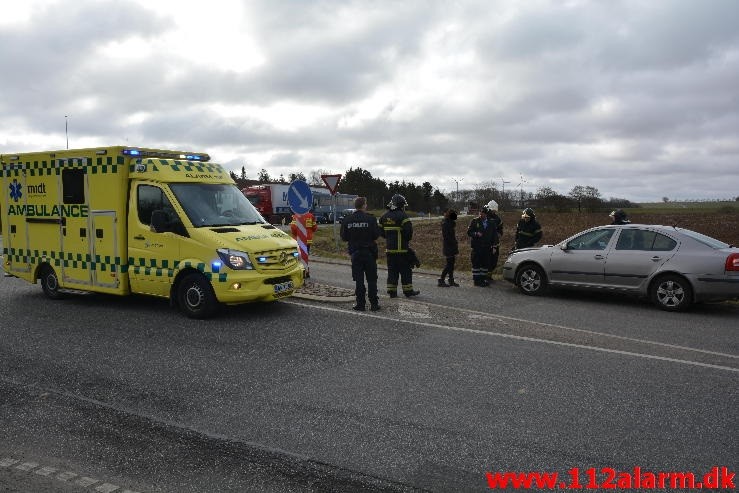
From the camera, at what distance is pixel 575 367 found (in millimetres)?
6145

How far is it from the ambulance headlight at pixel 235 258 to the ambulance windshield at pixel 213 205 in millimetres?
669

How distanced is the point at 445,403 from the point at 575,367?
6.23 ft

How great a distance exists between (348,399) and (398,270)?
19.0ft

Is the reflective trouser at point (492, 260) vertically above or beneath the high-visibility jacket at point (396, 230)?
beneath

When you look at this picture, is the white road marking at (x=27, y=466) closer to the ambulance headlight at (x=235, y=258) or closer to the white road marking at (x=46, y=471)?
the white road marking at (x=46, y=471)

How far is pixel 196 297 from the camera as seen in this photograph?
8.35 m

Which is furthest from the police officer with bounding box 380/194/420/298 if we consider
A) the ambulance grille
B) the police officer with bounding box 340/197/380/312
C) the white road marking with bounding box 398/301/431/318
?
the ambulance grille

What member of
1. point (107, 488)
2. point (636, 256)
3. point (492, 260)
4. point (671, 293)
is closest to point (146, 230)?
point (107, 488)

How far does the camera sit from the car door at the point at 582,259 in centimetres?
1082

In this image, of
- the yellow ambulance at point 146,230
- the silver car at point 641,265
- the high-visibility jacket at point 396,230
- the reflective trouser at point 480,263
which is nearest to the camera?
the yellow ambulance at point 146,230

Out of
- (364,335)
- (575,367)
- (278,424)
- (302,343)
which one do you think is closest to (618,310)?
(575,367)

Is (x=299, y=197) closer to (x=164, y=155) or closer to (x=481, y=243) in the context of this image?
(x=164, y=155)

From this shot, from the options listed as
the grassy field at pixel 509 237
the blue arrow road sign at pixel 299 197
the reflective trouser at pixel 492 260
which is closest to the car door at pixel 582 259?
the reflective trouser at pixel 492 260

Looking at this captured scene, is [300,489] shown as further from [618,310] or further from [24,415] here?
[618,310]
